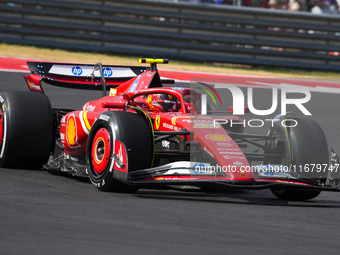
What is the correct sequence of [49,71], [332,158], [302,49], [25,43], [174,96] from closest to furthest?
[332,158], [174,96], [49,71], [25,43], [302,49]

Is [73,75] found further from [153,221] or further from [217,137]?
[153,221]

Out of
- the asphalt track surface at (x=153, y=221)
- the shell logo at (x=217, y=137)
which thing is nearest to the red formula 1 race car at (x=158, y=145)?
the shell logo at (x=217, y=137)

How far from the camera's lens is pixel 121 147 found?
641 cm

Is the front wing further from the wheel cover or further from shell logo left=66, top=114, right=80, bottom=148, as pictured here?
shell logo left=66, top=114, right=80, bottom=148

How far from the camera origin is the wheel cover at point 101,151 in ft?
21.7

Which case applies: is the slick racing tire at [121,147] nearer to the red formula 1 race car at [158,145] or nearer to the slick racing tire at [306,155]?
the red formula 1 race car at [158,145]

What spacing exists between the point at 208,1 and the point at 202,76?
7.81 ft

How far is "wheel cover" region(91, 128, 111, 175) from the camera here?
21.7ft

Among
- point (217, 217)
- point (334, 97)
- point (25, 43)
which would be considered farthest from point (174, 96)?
point (25, 43)

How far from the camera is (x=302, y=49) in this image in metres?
17.8

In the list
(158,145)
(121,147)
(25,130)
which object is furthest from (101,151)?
(25,130)

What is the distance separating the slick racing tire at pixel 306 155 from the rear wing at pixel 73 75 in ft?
7.96

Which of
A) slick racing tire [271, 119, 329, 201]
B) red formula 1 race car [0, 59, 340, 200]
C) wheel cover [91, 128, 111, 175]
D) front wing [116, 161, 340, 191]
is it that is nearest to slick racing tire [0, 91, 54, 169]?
red formula 1 race car [0, 59, 340, 200]

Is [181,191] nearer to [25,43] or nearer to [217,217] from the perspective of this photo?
[217,217]
